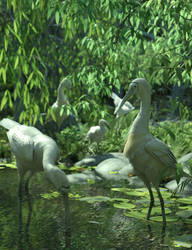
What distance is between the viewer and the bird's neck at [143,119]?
4.67m

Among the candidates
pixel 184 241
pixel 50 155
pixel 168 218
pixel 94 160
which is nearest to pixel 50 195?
pixel 50 155

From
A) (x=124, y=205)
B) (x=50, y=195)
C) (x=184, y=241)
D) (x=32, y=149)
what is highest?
(x=32, y=149)

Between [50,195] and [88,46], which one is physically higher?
[88,46]

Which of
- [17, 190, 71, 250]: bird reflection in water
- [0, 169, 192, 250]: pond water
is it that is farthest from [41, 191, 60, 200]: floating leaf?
[17, 190, 71, 250]: bird reflection in water

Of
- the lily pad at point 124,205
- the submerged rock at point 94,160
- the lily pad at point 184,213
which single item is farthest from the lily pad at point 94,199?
the submerged rock at point 94,160

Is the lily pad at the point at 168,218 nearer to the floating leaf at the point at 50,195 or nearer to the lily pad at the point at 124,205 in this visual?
the lily pad at the point at 124,205

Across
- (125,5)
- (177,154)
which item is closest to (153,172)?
(125,5)

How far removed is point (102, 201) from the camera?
560 cm

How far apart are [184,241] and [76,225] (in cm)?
124

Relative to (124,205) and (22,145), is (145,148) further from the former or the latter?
(22,145)

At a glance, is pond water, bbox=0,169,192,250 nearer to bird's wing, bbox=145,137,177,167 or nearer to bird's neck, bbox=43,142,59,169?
bird's neck, bbox=43,142,59,169

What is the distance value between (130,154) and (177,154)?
3.53 meters

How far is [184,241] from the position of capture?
3.99 meters

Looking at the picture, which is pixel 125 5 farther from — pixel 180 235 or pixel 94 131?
pixel 94 131
